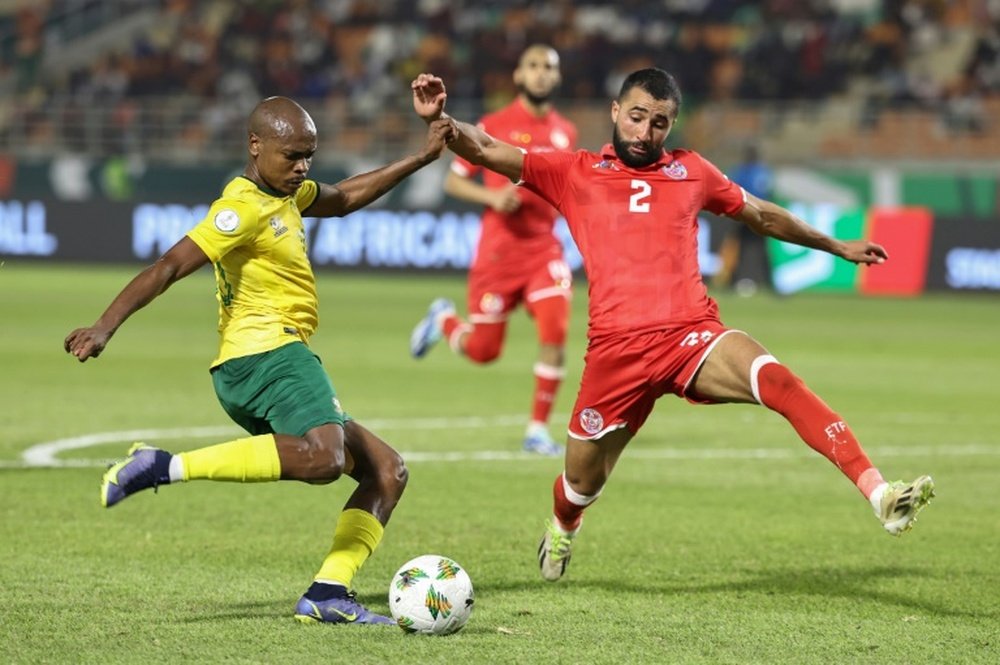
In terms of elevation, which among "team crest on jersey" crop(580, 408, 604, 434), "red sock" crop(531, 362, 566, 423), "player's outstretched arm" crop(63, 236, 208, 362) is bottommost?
"red sock" crop(531, 362, 566, 423)

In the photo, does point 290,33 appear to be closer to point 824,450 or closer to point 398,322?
point 398,322

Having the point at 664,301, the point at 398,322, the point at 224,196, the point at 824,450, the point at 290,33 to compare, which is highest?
Answer: the point at 290,33

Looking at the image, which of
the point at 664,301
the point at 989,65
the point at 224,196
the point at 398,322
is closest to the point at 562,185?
the point at 664,301

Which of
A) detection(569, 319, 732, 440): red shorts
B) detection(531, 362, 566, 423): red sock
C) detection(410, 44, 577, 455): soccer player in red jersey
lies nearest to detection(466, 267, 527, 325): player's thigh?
detection(410, 44, 577, 455): soccer player in red jersey

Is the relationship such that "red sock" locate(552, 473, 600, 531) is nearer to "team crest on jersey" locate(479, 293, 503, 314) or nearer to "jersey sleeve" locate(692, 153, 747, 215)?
"jersey sleeve" locate(692, 153, 747, 215)

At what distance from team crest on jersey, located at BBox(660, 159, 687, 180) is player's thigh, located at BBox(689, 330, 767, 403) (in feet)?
2.32

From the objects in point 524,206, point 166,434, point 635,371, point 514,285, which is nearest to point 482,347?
point 514,285

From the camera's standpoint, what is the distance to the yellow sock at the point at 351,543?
5.84 meters

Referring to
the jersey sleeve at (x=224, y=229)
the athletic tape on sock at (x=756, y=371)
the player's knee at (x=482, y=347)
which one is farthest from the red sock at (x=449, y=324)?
the jersey sleeve at (x=224, y=229)

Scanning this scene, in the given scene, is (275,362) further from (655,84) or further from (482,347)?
(482,347)

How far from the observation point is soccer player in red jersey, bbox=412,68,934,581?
6.21m

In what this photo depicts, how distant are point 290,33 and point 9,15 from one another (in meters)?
7.05

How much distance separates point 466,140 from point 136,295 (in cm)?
161

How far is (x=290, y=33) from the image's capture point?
35.1 metres
